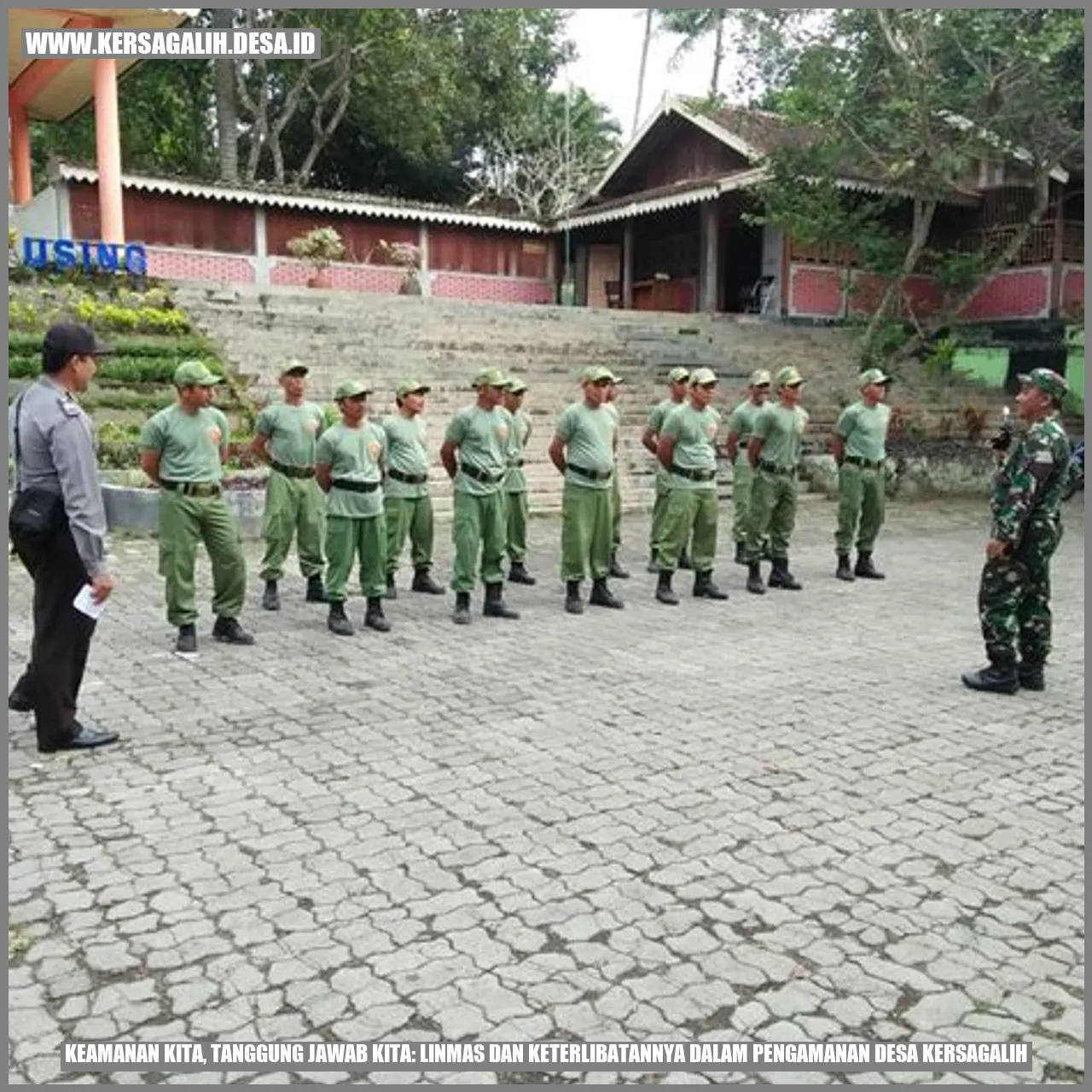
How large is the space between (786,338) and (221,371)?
36.9ft

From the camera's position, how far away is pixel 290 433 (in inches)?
290

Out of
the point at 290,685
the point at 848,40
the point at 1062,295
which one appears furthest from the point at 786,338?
the point at 290,685

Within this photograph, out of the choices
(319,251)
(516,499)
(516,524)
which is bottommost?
(516,524)

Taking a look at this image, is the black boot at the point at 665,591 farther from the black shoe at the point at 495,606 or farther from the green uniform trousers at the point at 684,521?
the black shoe at the point at 495,606

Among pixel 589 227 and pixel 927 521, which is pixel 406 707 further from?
pixel 589 227

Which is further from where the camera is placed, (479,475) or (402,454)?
(402,454)

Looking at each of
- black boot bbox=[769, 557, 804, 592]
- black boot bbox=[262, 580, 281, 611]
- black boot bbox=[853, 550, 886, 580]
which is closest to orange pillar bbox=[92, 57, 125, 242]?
black boot bbox=[262, 580, 281, 611]

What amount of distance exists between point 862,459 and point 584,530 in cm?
284

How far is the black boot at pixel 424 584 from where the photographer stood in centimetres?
827

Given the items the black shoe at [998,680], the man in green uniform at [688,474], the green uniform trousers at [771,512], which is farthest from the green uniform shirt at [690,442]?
the black shoe at [998,680]

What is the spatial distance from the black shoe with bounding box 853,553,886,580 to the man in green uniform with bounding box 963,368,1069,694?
3427 millimetres

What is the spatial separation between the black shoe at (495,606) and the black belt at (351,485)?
3.79 feet

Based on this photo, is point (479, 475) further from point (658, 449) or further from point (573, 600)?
point (658, 449)

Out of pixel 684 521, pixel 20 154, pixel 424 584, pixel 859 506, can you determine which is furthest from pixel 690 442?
pixel 20 154
